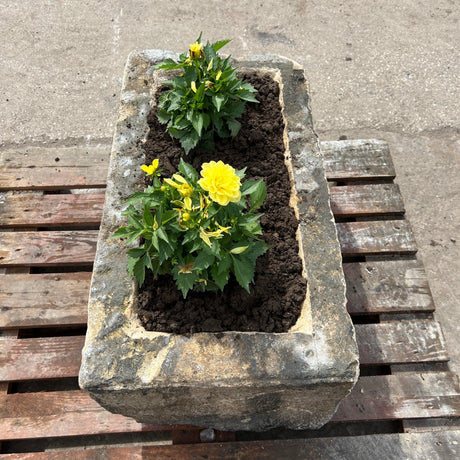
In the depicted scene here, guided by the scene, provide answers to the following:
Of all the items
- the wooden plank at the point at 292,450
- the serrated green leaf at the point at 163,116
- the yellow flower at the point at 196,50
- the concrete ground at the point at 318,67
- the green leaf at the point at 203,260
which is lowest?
the wooden plank at the point at 292,450

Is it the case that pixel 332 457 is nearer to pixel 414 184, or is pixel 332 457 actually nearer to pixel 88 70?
pixel 414 184

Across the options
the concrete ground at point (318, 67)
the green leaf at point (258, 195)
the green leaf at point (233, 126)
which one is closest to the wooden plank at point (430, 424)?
the concrete ground at point (318, 67)

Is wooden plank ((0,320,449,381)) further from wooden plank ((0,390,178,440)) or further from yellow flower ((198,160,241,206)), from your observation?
yellow flower ((198,160,241,206))

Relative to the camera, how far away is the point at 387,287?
2.52 m

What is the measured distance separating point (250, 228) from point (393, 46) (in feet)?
10.5

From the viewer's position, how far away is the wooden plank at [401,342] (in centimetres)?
232

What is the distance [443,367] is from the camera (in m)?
2.44

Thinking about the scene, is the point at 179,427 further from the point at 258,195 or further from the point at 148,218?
the point at 258,195

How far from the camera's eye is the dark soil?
183 cm

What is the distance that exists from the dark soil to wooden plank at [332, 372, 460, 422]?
0.72m

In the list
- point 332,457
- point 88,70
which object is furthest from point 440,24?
point 332,457

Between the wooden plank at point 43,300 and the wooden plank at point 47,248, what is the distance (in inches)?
3.4

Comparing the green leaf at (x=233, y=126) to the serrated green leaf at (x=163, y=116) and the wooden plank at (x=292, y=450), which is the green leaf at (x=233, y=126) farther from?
the wooden plank at (x=292, y=450)

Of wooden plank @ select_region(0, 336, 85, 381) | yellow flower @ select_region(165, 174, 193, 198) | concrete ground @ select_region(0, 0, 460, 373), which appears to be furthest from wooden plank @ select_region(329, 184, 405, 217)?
wooden plank @ select_region(0, 336, 85, 381)
